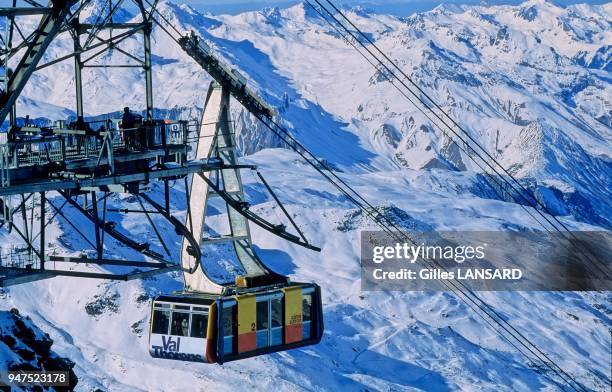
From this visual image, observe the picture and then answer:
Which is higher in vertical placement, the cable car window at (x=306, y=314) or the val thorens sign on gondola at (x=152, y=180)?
the val thorens sign on gondola at (x=152, y=180)

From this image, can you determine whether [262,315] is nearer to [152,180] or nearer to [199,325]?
[199,325]

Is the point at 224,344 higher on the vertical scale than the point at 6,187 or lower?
lower

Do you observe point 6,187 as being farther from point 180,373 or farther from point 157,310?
point 180,373

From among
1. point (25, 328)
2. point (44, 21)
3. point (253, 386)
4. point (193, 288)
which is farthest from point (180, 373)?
point (44, 21)

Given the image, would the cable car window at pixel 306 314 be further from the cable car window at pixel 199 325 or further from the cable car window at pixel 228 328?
the cable car window at pixel 199 325

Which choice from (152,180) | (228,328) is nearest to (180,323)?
(228,328)

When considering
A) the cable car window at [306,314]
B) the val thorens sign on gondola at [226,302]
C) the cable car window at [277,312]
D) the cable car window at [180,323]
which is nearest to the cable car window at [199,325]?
the val thorens sign on gondola at [226,302]
